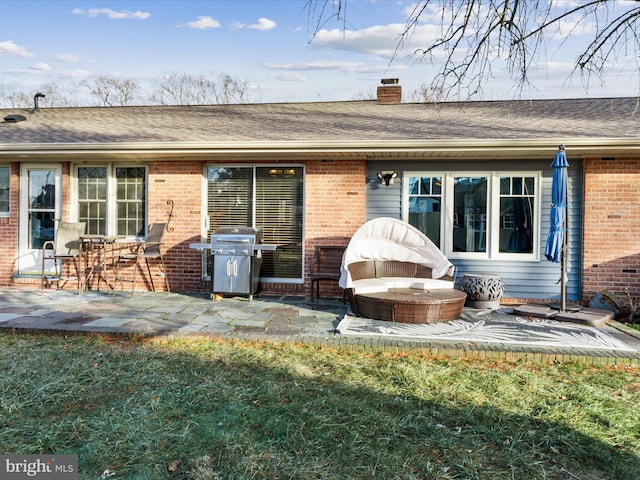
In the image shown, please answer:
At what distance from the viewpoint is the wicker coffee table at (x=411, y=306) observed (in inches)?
232

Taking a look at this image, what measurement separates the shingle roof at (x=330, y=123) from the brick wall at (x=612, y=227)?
61 centimetres

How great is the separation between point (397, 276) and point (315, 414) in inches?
168

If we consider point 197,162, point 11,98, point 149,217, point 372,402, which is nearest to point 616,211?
point 372,402

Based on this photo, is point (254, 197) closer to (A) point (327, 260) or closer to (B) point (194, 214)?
(B) point (194, 214)

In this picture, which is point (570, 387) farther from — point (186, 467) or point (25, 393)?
point (25, 393)

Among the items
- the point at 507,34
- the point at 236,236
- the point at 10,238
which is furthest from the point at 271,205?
the point at 507,34

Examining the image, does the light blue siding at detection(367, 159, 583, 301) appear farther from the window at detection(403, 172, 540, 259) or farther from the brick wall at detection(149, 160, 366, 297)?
the brick wall at detection(149, 160, 366, 297)

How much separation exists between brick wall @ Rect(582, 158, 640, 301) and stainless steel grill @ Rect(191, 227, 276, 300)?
16.4 feet

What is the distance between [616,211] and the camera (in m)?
7.16

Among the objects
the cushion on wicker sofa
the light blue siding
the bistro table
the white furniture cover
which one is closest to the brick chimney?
the light blue siding

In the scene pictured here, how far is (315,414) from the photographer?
10.8ft

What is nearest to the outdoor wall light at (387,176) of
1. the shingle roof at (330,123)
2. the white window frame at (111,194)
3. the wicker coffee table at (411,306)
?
the shingle roof at (330,123)

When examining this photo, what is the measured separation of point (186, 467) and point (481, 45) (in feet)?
11.6

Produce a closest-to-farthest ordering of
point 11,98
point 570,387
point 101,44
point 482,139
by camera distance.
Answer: point 570,387, point 482,139, point 101,44, point 11,98
